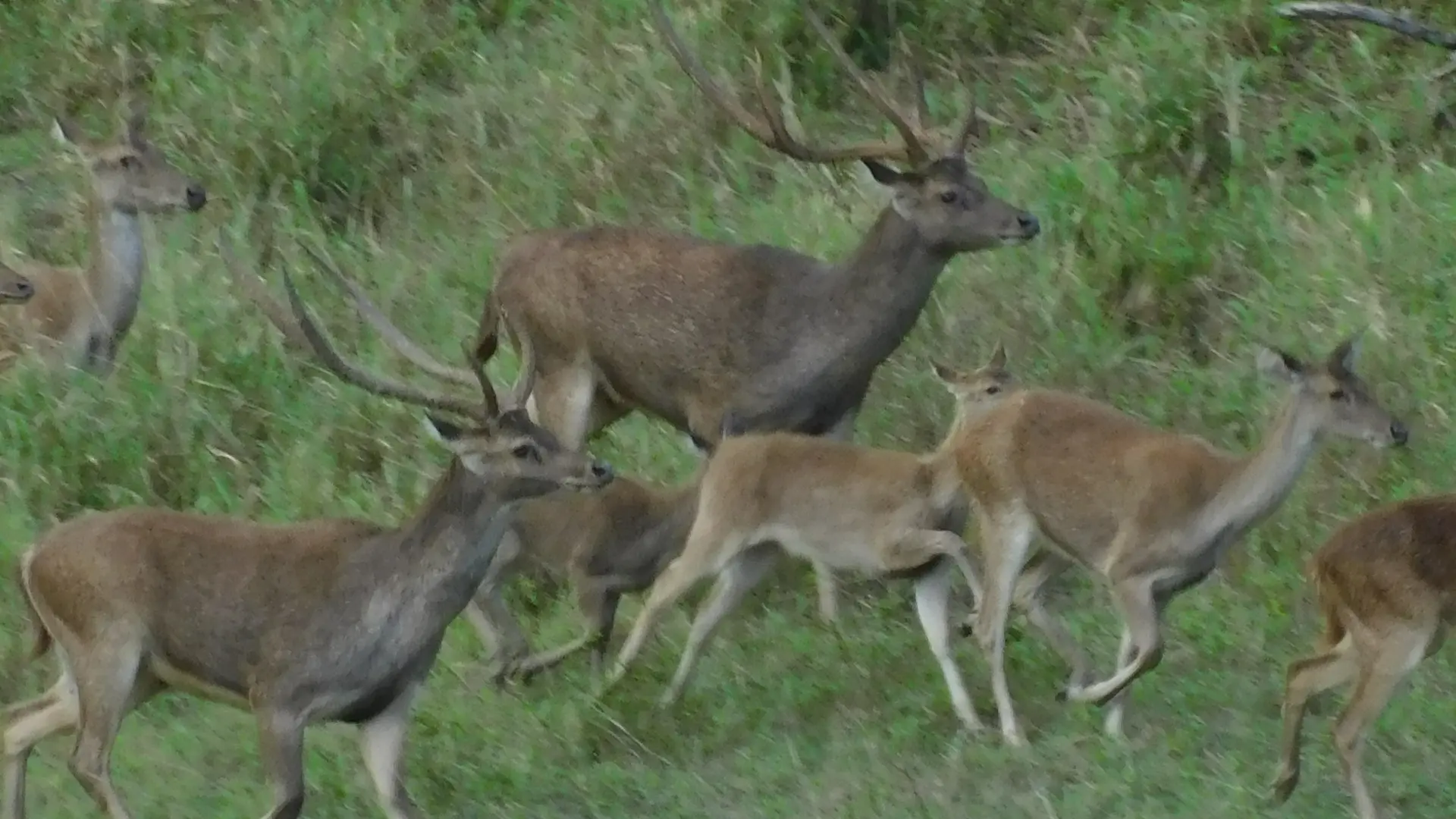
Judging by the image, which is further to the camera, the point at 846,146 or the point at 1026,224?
the point at 846,146

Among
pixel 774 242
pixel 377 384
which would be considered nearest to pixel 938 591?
pixel 377 384

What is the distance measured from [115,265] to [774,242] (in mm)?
3063

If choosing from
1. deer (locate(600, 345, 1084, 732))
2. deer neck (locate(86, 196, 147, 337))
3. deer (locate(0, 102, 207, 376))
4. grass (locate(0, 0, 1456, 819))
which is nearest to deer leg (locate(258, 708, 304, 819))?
grass (locate(0, 0, 1456, 819))

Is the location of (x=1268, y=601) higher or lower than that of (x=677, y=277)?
lower

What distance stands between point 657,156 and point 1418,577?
19.4 ft

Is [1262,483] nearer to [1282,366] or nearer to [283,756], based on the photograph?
[1282,366]

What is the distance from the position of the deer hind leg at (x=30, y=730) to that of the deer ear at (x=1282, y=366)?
12.0 feet

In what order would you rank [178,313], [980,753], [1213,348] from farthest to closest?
[178,313]
[1213,348]
[980,753]

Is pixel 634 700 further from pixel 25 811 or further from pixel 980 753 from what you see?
pixel 25 811

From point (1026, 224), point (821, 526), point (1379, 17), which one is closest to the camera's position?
point (1379, 17)

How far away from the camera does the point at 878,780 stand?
729 centimetres

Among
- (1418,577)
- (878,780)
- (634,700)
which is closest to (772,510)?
(634,700)

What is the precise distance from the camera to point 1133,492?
7.70m

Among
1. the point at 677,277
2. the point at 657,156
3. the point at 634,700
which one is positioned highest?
the point at 677,277
